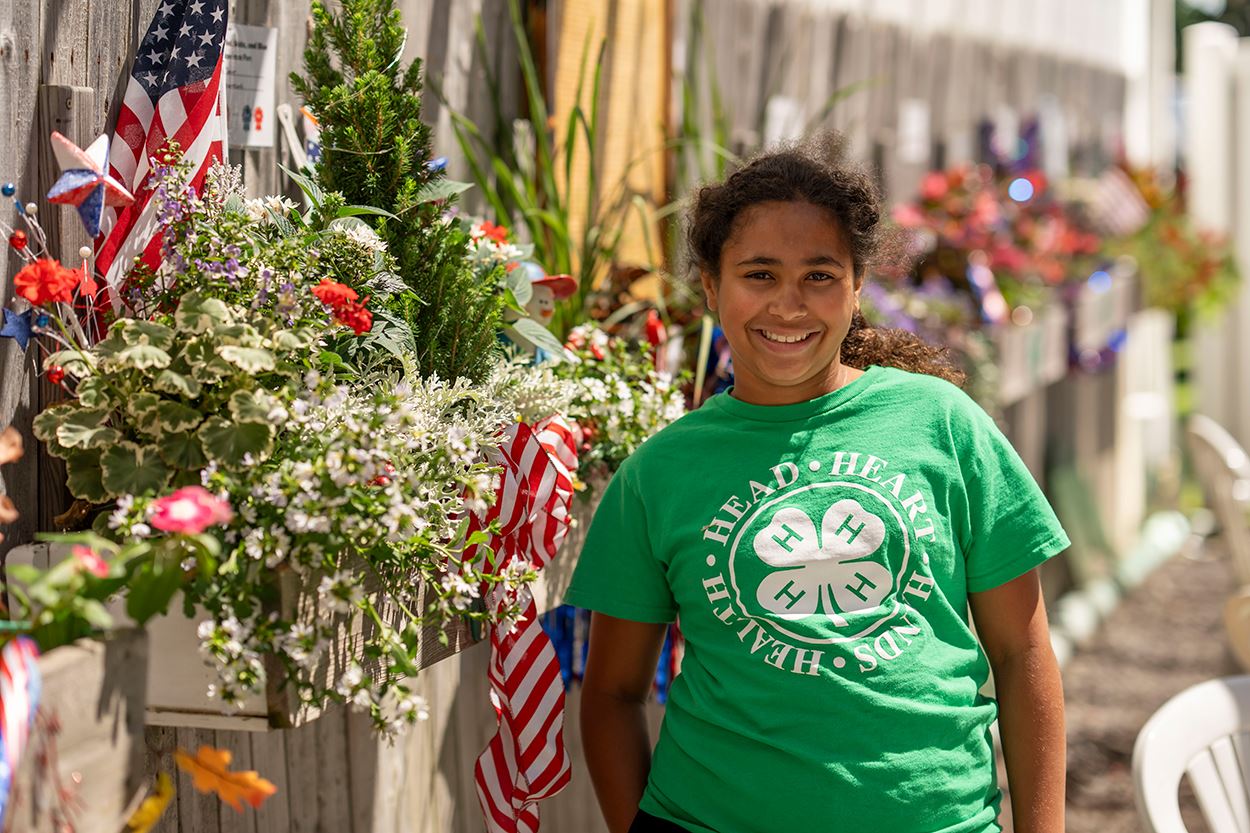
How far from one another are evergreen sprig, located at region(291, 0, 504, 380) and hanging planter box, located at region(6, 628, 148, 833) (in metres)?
0.68

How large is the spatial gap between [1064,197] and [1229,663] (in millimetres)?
2129

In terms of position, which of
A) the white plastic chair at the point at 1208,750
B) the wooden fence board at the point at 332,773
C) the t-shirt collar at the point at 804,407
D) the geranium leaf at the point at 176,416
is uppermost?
the t-shirt collar at the point at 804,407

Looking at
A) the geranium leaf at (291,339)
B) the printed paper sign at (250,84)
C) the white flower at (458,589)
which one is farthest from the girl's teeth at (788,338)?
the printed paper sign at (250,84)

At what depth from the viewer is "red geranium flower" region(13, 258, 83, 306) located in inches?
55.0

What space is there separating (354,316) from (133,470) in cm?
28

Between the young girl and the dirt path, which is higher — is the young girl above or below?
above

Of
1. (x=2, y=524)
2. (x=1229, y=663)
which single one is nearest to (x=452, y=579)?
(x=2, y=524)

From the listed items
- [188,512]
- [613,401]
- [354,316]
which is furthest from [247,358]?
[613,401]

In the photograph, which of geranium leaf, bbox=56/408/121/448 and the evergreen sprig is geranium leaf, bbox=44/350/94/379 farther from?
the evergreen sprig

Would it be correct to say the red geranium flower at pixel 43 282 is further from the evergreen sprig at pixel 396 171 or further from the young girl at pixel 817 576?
the young girl at pixel 817 576

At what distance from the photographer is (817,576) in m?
1.68

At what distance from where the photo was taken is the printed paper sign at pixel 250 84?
197cm

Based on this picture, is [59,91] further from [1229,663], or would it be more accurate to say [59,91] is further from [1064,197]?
[1064,197]

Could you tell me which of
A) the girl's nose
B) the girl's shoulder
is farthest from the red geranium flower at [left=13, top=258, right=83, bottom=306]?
the girl's shoulder
